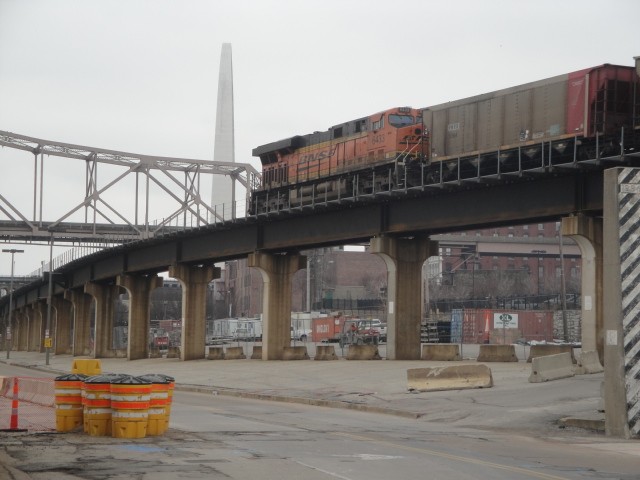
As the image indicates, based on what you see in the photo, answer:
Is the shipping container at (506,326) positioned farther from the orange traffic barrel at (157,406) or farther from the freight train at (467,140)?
the orange traffic barrel at (157,406)

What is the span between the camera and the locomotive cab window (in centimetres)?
4547

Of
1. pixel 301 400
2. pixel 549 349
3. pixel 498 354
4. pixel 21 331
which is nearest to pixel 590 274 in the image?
pixel 549 349

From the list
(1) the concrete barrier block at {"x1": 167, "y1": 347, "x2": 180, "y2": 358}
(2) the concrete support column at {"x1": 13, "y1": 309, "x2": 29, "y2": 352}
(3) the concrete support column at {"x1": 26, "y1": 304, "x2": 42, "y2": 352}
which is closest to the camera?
(1) the concrete barrier block at {"x1": 167, "y1": 347, "x2": 180, "y2": 358}

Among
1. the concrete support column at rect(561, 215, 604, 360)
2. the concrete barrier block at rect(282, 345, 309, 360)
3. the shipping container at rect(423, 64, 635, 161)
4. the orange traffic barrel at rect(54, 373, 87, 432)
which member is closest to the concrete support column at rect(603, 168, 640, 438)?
the orange traffic barrel at rect(54, 373, 87, 432)

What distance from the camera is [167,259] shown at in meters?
67.2

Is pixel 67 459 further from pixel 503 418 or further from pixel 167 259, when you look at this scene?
pixel 167 259

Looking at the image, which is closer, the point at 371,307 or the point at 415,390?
the point at 415,390

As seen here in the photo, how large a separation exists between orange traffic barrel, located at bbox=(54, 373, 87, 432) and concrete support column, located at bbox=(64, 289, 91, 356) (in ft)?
264

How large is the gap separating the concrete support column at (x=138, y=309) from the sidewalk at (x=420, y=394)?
90.0 ft

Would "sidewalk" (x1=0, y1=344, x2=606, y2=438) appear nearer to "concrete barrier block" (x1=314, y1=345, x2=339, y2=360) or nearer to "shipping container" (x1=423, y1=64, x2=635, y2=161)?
"concrete barrier block" (x1=314, y1=345, x2=339, y2=360)

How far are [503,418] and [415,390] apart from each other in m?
7.54

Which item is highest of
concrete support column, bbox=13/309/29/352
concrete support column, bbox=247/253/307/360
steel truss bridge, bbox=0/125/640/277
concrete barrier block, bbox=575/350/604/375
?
steel truss bridge, bbox=0/125/640/277

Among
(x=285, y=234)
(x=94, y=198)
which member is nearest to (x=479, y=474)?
(x=285, y=234)

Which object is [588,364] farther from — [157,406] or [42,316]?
[42,316]
